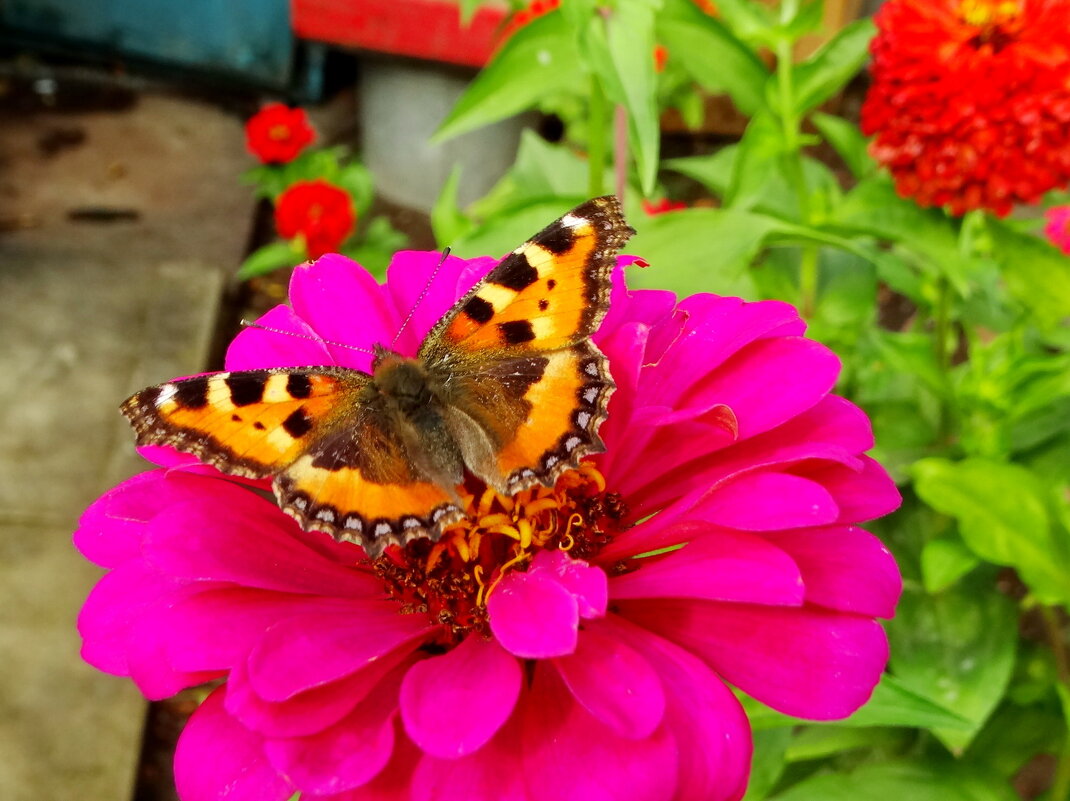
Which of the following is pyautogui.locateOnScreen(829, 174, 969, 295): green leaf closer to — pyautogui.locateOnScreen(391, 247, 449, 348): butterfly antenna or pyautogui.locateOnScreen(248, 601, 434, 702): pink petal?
pyautogui.locateOnScreen(391, 247, 449, 348): butterfly antenna

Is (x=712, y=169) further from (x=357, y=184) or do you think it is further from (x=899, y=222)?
(x=357, y=184)

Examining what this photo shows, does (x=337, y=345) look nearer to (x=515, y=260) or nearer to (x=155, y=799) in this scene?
(x=515, y=260)

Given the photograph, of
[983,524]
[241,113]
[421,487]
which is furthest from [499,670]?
[241,113]

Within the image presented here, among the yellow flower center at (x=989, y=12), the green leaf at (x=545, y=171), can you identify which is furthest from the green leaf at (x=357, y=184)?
the yellow flower center at (x=989, y=12)

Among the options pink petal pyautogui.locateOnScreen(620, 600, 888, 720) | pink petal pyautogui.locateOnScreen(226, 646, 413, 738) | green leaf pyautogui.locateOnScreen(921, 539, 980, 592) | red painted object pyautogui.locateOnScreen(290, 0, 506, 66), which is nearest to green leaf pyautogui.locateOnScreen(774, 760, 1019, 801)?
green leaf pyautogui.locateOnScreen(921, 539, 980, 592)

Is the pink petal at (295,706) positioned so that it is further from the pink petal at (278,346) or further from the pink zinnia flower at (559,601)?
the pink petal at (278,346)
